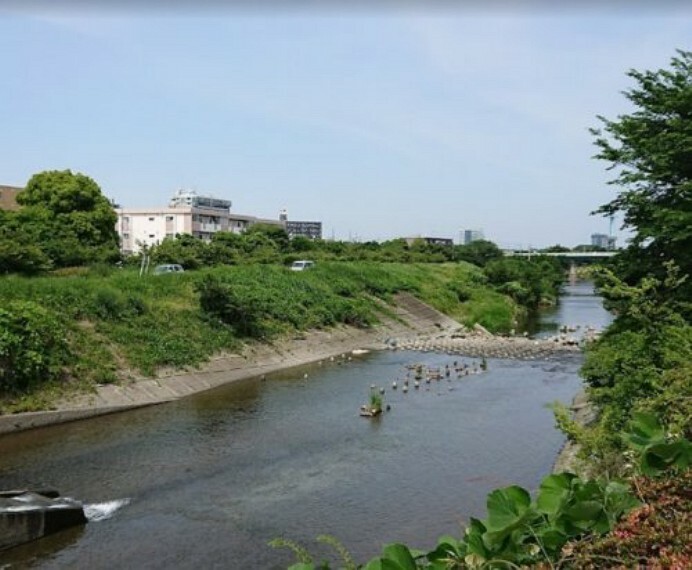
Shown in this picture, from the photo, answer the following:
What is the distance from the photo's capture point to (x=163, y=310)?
2738 cm

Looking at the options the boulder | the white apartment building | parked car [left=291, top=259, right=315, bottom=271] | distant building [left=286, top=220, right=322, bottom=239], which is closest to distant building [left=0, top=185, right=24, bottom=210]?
the white apartment building

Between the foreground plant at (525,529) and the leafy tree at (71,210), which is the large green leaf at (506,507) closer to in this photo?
the foreground plant at (525,529)

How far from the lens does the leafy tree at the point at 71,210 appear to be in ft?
125

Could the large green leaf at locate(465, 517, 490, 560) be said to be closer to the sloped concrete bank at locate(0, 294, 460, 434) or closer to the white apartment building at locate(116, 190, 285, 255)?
the sloped concrete bank at locate(0, 294, 460, 434)

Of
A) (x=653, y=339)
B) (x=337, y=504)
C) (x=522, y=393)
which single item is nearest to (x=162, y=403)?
(x=337, y=504)

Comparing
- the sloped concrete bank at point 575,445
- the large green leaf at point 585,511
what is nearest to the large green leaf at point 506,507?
the large green leaf at point 585,511

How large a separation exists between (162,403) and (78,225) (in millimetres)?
23031

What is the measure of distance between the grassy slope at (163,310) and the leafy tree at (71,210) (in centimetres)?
923

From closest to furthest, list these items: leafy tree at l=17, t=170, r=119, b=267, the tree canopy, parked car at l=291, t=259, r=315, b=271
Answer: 1. the tree canopy
2. leafy tree at l=17, t=170, r=119, b=267
3. parked car at l=291, t=259, r=315, b=271

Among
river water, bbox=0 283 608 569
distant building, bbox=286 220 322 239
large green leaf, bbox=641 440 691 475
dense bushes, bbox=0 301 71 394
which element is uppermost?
distant building, bbox=286 220 322 239

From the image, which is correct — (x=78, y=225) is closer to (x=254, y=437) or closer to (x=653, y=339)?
(x=254, y=437)

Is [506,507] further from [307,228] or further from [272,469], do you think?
[307,228]

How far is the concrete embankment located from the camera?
1978cm

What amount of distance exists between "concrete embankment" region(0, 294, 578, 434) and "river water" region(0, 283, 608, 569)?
635mm
